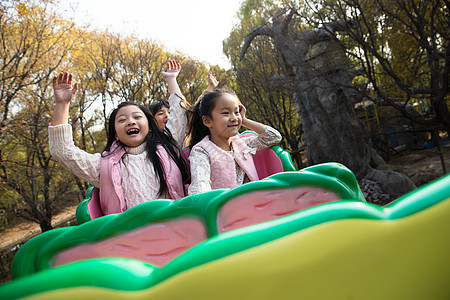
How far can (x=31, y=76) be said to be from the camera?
20.5 ft

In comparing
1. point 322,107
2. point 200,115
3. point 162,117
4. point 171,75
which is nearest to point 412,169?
point 322,107

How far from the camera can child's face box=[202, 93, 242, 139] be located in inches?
72.5

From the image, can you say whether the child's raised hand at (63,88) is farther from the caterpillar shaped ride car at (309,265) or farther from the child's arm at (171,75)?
the caterpillar shaped ride car at (309,265)

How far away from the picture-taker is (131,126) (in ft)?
6.04

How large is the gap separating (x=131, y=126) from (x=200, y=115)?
443 millimetres

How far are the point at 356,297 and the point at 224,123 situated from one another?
154 centimetres

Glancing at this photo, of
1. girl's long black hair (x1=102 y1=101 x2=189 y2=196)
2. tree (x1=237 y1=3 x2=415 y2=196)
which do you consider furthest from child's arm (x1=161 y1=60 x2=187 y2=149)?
tree (x1=237 y1=3 x2=415 y2=196)

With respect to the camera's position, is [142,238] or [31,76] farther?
[31,76]

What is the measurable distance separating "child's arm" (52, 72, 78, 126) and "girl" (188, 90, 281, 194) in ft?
2.38

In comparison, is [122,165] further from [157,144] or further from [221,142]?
[221,142]

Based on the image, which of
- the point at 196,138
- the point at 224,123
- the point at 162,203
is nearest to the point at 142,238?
the point at 162,203

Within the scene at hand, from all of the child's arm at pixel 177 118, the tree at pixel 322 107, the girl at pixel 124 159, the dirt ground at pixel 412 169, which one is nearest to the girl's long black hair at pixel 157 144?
the girl at pixel 124 159

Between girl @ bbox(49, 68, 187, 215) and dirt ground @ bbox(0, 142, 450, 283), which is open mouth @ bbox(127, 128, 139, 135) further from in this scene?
dirt ground @ bbox(0, 142, 450, 283)

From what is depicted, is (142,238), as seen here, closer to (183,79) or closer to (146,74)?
(146,74)
